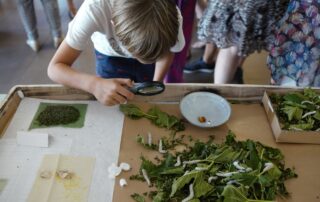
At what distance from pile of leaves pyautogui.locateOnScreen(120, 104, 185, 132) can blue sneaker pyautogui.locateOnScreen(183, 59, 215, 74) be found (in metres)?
1.13

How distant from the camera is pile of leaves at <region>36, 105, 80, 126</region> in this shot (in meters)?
0.85

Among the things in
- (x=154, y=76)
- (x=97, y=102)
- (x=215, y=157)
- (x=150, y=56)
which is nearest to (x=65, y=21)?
(x=154, y=76)

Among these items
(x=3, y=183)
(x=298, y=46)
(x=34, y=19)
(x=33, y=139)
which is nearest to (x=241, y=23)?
(x=298, y=46)

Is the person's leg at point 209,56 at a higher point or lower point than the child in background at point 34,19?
lower

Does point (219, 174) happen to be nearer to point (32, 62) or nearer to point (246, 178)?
point (246, 178)

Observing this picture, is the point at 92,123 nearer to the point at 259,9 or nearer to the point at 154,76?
the point at 154,76

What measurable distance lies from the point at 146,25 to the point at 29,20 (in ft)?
5.37

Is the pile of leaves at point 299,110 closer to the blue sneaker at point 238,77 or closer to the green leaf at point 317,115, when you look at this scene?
the green leaf at point 317,115

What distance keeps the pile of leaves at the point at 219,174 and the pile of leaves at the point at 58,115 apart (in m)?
0.25

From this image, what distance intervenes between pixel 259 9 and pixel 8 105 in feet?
3.33

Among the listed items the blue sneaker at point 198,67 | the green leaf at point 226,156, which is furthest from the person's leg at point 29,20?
the green leaf at point 226,156

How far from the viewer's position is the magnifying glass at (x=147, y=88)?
→ 2.83 feet

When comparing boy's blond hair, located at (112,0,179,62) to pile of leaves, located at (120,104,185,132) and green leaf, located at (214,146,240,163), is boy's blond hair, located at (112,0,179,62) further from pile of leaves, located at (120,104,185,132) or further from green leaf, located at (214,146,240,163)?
green leaf, located at (214,146,240,163)

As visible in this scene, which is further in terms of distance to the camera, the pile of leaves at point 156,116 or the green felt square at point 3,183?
the pile of leaves at point 156,116
